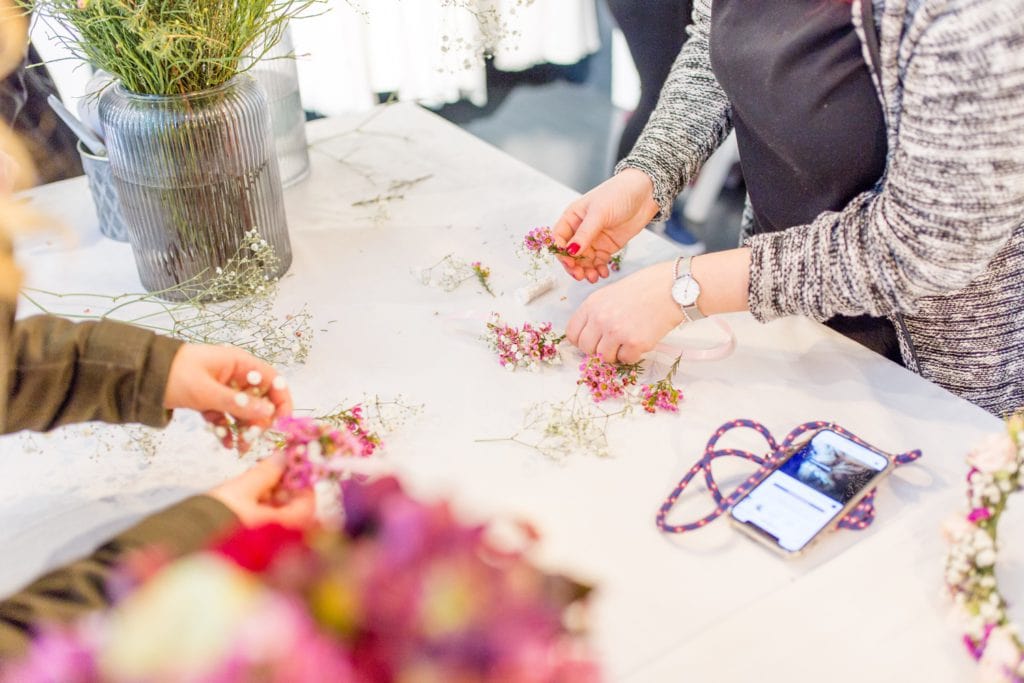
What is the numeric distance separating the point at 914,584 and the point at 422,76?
3177mm

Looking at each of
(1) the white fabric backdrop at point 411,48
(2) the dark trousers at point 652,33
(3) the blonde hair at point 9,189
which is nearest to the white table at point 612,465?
(3) the blonde hair at point 9,189

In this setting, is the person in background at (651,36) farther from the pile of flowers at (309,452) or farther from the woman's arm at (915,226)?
the pile of flowers at (309,452)

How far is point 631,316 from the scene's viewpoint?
3.22ft

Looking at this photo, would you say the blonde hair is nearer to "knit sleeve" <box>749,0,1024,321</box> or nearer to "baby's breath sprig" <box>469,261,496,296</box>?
"baby's breath sprig" <box>469,261,496,296</box>

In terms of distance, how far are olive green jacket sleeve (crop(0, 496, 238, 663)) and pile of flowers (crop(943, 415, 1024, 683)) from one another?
1.88 feet

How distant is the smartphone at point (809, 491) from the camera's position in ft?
2.58

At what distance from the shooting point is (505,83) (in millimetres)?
3867

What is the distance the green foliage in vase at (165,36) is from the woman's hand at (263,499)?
1.62 ft

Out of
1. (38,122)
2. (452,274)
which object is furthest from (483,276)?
(38,122)

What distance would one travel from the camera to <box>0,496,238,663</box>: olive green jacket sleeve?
1.69 ft

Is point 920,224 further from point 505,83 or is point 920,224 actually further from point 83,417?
point 505,83

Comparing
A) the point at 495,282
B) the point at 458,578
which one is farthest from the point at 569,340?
the point at 458,578

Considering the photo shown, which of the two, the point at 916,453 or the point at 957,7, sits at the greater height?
the point at 957,7

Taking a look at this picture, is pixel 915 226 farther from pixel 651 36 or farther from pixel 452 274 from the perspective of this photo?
pixel 651 36
